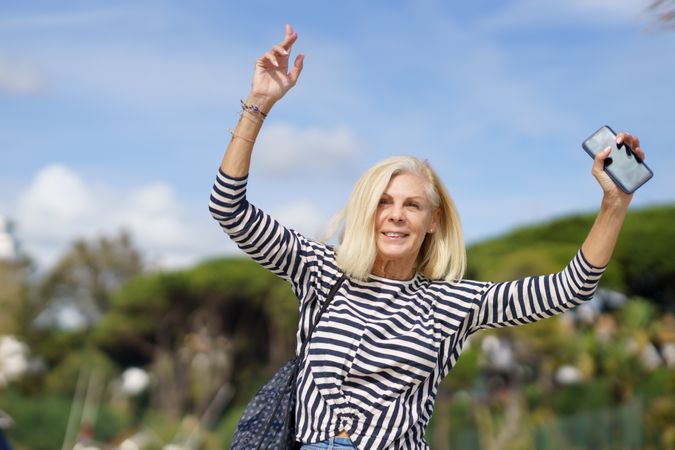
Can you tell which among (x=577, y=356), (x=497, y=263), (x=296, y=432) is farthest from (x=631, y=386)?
(x=296, y=432)

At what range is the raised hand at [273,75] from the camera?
2.70 metres

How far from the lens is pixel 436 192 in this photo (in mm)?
2875

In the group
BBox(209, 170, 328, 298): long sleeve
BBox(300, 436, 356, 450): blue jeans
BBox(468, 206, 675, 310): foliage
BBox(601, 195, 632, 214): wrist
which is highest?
BBox(468, 206, 675, 310): foliage

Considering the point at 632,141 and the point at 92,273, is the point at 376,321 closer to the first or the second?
the point at 632,141

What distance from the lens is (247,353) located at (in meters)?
32.6

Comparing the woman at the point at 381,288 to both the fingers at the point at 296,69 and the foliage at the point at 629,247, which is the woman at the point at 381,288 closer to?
the fingers at the point at 296,69

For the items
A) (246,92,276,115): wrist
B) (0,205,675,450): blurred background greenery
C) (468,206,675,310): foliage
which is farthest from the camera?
(468,206,675,310): foliage

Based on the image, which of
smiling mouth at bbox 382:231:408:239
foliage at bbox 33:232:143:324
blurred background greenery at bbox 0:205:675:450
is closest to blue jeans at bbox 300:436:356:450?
smiling mouth at bbox 382:231:408:239

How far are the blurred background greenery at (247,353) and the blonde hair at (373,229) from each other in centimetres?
540

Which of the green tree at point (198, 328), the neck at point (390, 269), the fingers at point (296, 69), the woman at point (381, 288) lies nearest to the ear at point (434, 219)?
the woman at point (381, 288)

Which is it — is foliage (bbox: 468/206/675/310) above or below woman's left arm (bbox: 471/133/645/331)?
above

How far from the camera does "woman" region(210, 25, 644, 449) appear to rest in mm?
2619

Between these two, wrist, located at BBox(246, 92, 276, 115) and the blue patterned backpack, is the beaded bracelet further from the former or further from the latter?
the blue patterned backpack

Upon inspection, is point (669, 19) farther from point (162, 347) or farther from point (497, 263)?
point (162, 347)
